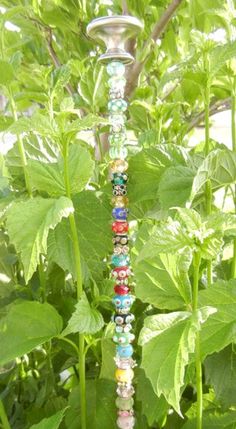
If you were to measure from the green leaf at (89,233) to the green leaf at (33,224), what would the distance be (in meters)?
0.06

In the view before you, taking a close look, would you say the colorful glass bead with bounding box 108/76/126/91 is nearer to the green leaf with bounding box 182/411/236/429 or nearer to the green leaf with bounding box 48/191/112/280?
the green leaf with bounding box 48/191/112/280

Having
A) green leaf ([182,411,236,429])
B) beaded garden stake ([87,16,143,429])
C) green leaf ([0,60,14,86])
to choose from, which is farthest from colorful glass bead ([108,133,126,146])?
green leaf ([182,411,236,429])

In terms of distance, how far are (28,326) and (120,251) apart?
0.10m

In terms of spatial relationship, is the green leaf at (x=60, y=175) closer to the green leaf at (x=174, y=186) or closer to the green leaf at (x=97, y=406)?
the green leaf at (x=174, y=186)

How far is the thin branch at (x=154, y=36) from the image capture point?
2.08 feet

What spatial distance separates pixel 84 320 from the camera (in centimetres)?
37

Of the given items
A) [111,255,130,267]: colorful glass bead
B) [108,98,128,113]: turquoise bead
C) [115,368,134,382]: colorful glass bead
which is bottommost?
[115,368,134,382]: colorful glass bead

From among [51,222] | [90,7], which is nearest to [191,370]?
[51,222]

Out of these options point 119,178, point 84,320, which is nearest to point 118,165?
point 119,178

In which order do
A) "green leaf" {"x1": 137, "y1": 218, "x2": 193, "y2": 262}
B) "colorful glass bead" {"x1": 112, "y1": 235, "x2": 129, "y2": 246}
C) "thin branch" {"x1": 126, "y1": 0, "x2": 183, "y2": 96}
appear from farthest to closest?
"thin branch" {"x1": 126, "y1": 0, "x2": 183, "y2": 96} < "colorful glass bead" {"x1": 112, "y1": 235, "x2": 129, "y2": 246} < "green leaf" {"x1": 137, "y1": 218, "x2": 193, "y2": 262}

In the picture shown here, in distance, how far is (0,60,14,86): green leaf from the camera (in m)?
0.44

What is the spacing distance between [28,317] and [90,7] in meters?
0.38

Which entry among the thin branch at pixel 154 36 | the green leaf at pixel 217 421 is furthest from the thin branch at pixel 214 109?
the green leaf at pixel 217 421

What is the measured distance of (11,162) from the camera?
51 cm
